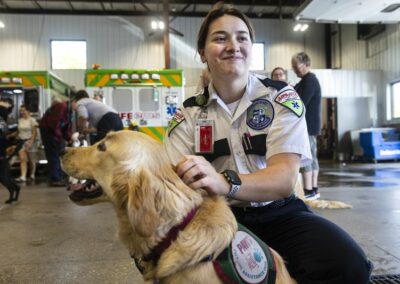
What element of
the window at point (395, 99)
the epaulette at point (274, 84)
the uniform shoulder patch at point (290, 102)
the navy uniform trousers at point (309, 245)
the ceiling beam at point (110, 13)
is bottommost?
the navy uniform trousers at point (309, 245)

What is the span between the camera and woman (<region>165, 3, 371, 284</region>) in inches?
71.5

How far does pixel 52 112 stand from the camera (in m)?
8.62

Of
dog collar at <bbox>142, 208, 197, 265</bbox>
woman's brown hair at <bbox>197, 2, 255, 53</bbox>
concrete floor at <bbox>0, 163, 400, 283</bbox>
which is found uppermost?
woman's brown hair at <bbox>197, 2, 255, 53</bbox>

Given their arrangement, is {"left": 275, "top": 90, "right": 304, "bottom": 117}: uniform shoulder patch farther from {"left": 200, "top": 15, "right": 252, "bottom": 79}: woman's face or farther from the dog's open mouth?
the dog's open mouth

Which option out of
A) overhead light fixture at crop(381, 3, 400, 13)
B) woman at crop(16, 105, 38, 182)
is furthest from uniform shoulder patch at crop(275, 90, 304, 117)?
overhead light fixture at crop(381, 3, 400, 13)

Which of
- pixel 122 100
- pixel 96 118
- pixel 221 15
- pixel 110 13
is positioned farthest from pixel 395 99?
pixel 221 15

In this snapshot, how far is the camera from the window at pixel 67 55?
18.2m

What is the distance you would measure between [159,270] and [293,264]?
2.42 ft

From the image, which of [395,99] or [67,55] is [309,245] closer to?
[395,99]

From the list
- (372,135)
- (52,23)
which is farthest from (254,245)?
(52,23)

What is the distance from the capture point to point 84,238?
402cm

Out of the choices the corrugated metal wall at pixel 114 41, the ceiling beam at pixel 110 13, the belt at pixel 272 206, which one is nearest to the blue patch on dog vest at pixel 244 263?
the belt at pixel 272 206

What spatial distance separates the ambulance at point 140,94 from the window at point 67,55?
9645 millimetres

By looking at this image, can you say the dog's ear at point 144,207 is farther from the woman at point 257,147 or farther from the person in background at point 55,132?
the person in background at point 55,132
